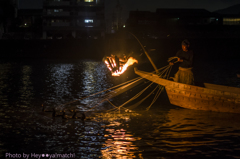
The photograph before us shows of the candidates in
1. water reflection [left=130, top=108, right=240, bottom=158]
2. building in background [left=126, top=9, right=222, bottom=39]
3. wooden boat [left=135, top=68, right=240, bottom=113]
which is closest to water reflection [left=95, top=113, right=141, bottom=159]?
water reflection [left=130, top=108, right=240, bottom=158]

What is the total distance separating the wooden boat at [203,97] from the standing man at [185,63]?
604 millimetres

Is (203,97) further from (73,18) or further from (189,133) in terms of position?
(73,18)

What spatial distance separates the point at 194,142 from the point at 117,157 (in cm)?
306

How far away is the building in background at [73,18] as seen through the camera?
3282 inches

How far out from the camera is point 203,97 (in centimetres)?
1540

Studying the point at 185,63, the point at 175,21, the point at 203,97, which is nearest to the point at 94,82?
the point at 185,63

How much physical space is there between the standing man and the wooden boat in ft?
1.98

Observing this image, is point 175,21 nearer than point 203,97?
No

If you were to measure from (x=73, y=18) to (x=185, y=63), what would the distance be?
237 feet

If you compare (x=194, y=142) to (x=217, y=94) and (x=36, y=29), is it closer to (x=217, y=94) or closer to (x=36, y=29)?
(x=217, y=94)

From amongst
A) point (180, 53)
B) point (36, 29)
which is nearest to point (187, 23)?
point (36, 29)

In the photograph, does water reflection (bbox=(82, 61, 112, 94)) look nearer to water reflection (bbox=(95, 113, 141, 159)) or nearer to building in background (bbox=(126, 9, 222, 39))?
water reflection (bbox=(95, 113, 141, 159))

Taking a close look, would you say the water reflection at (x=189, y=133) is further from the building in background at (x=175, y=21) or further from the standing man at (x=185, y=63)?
the building in background at (x=175, y=21)

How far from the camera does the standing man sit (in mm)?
15258
